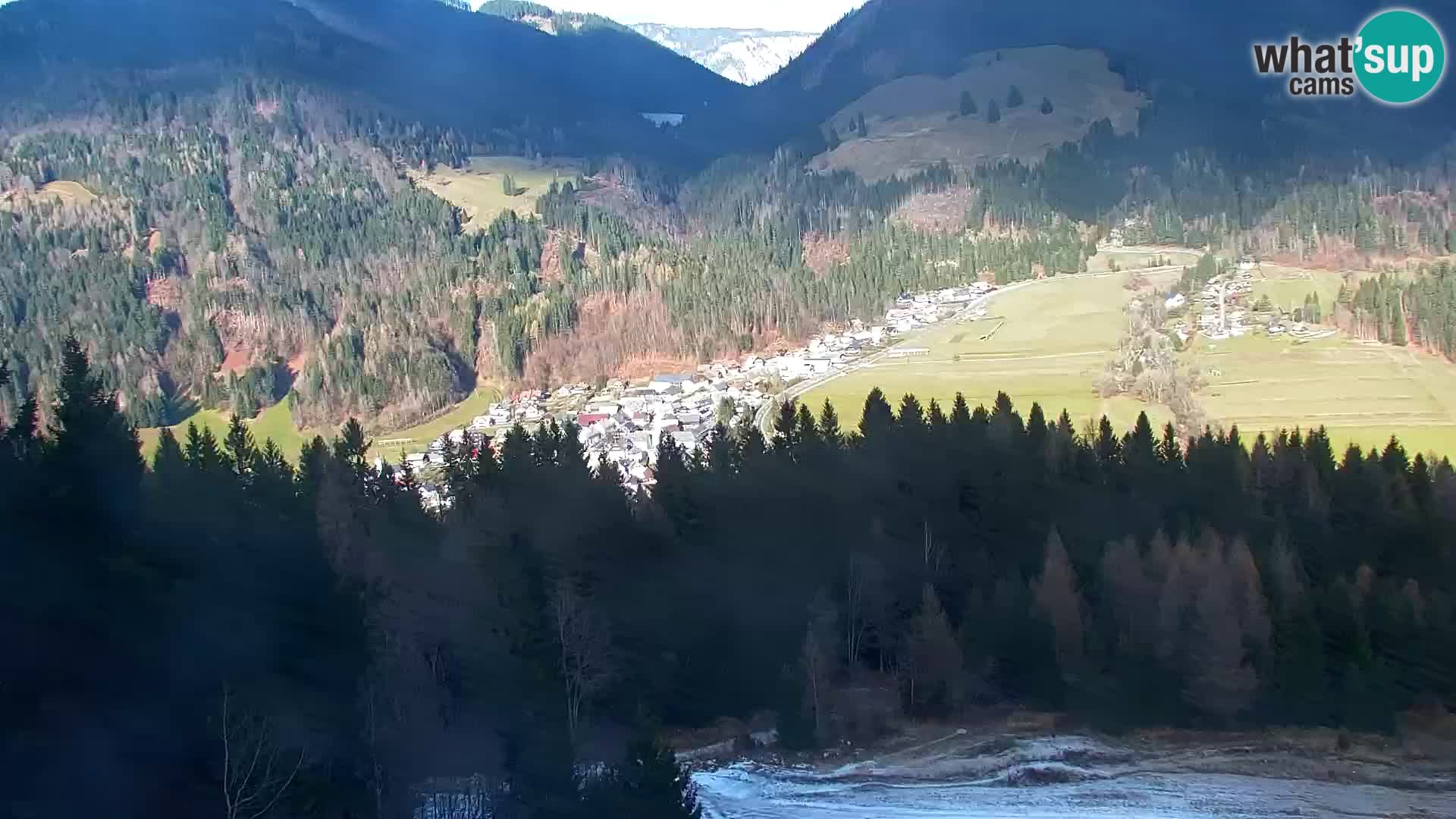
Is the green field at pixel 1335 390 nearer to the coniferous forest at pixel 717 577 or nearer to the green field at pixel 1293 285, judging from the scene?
the coniferous forest at pixel 717 577

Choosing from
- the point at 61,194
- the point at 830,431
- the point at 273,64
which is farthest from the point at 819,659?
the point at 273,64

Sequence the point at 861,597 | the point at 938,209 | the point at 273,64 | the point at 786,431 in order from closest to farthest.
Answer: the point at 861,597, the point at 786,431, the point at 938,209, the point at 273,64

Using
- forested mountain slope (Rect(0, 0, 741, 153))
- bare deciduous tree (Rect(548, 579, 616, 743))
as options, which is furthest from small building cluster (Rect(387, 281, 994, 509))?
forested mountain slope (Rect(0, 0, 741, 153))

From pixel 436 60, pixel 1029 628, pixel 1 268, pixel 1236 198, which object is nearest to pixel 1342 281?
pixel 1236 198

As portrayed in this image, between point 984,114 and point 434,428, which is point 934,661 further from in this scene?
point 984,114

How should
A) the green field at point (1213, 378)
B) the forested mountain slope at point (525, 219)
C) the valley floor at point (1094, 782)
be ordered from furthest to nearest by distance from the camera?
the forested mountain slope at point (525, 219), the green field at point (1213, 378), the valley floor at point (1094, 782)

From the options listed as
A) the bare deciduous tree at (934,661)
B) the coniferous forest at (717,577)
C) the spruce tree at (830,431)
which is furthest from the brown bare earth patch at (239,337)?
the bare deciduous tree at (934,661)
